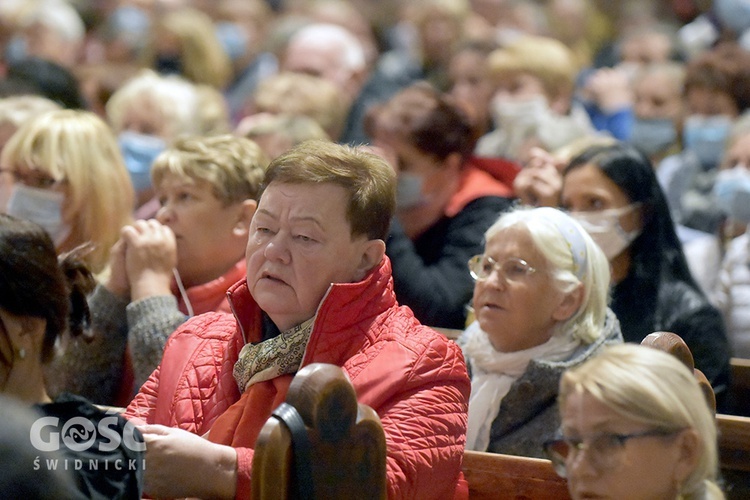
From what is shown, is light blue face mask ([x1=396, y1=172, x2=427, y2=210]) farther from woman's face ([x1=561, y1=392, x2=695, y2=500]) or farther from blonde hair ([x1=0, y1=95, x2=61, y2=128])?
woman's face ([x1=561, y1=392, x2=695, y2=500])

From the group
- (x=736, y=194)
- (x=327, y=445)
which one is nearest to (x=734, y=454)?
(x=327, y=445)

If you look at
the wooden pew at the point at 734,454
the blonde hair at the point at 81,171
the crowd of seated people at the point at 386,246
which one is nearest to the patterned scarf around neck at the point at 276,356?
the crowd of seated people at the point at 386,246

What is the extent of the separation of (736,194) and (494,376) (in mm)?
2195

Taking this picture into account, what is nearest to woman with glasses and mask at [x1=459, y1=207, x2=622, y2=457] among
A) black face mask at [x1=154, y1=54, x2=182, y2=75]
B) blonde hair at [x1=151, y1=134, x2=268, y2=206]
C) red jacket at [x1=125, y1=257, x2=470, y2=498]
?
red jacket at [x1=125, y1=257, x2=470, y2=498]

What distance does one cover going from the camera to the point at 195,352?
261 cm

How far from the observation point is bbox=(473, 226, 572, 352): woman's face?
9.73 ft

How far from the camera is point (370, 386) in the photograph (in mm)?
2311

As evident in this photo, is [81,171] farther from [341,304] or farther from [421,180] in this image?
[341,304]

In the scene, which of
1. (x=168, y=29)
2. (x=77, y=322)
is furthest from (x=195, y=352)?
(x=168, y=29)

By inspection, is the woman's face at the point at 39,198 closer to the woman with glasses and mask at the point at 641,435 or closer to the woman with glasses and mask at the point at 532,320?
the woman with glasses and mask at the point at 532,320

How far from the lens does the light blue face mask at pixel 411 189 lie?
14.6 feet

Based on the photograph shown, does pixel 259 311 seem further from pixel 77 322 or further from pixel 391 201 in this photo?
pixel 77 322

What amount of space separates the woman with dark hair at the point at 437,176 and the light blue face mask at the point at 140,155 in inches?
46.8

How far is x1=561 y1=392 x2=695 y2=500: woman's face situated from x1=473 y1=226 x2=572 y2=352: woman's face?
1.00 meters
